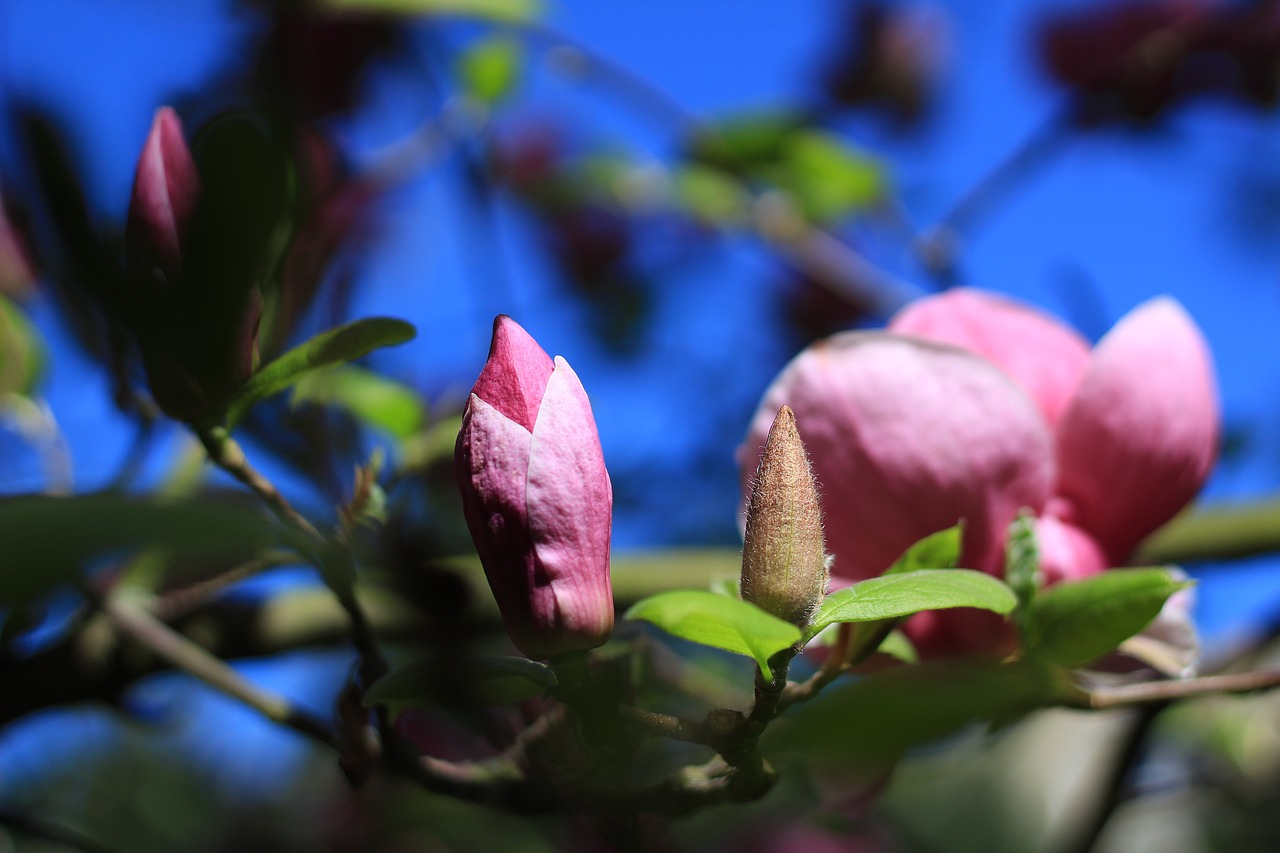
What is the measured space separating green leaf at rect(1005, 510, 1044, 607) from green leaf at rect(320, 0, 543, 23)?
0.63 m

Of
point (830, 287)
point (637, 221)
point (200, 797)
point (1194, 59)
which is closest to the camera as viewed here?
point (1194, 59)

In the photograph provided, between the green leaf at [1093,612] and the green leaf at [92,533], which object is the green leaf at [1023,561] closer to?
the green leaf at [1093,612]

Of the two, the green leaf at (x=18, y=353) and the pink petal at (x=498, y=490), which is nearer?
the pink petal at (x=498, y=490)

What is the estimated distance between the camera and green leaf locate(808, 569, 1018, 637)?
0.26 m

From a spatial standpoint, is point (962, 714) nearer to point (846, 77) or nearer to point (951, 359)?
point (951, 359)

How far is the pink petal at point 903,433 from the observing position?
1.19 feet

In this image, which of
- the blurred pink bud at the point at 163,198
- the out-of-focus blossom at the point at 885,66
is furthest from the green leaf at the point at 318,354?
the out-of-focus blossom at the point at 885,66

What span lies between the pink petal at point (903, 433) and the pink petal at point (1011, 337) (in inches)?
1.7

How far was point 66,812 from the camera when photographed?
1.39 metres

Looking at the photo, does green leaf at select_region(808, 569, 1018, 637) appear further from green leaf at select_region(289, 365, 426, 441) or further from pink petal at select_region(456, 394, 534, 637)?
green leaf at select_region(289, 365, 426, 441)

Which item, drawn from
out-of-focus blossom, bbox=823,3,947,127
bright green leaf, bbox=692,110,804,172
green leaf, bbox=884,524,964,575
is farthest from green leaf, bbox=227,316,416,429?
out-of-focus blossom, bbox=823,3,947,127

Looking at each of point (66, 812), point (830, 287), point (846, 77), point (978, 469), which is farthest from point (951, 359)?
point (66, 812)

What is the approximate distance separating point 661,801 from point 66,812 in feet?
4.55

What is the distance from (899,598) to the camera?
0.27 m
